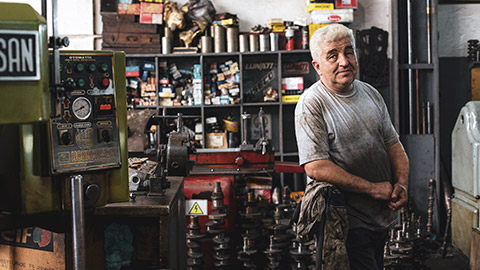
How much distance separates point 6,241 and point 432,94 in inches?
157

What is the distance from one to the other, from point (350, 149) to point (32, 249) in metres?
1.20

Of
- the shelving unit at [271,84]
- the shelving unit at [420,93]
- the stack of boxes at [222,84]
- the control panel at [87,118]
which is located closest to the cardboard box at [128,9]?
the shelving unit at [271,84]

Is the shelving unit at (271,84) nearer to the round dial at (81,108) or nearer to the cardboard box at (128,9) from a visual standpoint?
the cardboard box at (128,9)

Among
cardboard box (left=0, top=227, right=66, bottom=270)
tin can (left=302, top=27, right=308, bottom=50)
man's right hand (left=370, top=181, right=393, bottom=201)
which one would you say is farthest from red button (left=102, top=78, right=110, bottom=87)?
tin can (left=302, top=27, right=308, bottom=50)

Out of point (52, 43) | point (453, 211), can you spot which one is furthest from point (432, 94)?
point (52, 43)

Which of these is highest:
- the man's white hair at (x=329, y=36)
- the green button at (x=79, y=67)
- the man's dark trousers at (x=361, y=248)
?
the man's white hair at (x=329, y=36)

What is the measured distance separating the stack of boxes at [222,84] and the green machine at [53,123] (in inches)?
131

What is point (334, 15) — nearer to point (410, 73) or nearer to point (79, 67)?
point (410, 73)

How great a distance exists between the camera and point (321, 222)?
72.0 inches

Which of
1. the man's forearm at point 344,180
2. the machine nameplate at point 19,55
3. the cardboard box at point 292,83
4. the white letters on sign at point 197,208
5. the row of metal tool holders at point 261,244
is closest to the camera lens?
the machine nameplate at point 19,55

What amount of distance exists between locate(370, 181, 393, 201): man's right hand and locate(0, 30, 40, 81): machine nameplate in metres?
1.32

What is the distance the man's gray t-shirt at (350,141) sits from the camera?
6.06 ft

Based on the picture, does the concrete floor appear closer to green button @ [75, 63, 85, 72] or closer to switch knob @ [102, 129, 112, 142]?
switch knob @ [102, 129, 112, 142]

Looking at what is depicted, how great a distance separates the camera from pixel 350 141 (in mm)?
1856
